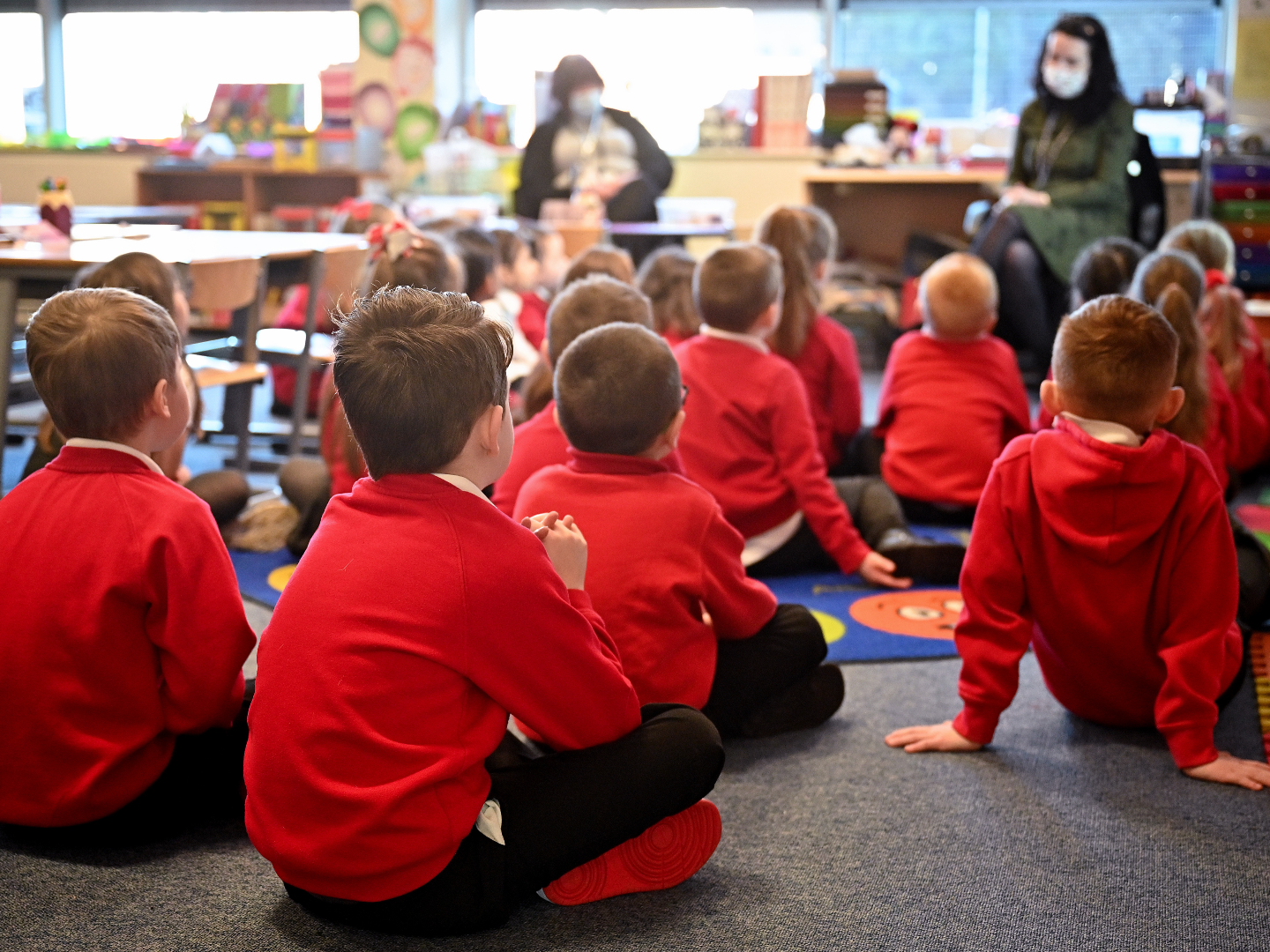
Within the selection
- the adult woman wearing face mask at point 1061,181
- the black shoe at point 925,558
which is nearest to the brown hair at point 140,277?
the black shoe at point 925,558

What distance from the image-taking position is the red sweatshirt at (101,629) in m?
1.30

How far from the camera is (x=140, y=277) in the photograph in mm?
2180

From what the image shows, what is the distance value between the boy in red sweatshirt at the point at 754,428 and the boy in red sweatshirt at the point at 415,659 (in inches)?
41.9

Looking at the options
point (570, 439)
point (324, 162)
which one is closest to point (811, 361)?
point (570, 439)

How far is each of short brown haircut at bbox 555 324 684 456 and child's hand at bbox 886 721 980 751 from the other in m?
0.56

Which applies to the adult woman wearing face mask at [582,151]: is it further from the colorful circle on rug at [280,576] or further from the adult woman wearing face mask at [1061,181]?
the colorful circle on rug at [280,576]

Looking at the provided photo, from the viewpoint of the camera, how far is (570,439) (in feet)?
5.10

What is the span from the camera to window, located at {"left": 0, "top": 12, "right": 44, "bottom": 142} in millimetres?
6875

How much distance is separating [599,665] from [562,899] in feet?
0.91

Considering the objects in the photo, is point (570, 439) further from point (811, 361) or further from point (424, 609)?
point (811, 361)

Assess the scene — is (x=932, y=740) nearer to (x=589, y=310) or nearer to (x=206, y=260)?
(x=589, y=310)

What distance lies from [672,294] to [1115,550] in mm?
1366

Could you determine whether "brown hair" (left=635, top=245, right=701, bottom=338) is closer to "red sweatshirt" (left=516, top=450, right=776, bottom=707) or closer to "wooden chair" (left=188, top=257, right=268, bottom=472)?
"wooden chair" (left=188, top=257, right=268, bottom=472)

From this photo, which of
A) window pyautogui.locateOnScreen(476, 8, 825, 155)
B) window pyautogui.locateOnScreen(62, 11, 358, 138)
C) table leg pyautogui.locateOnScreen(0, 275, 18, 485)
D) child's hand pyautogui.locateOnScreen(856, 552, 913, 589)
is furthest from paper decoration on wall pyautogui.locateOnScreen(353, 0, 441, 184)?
child's hand pyautogui.locateOnScreen(856, 552, 913, 589)
